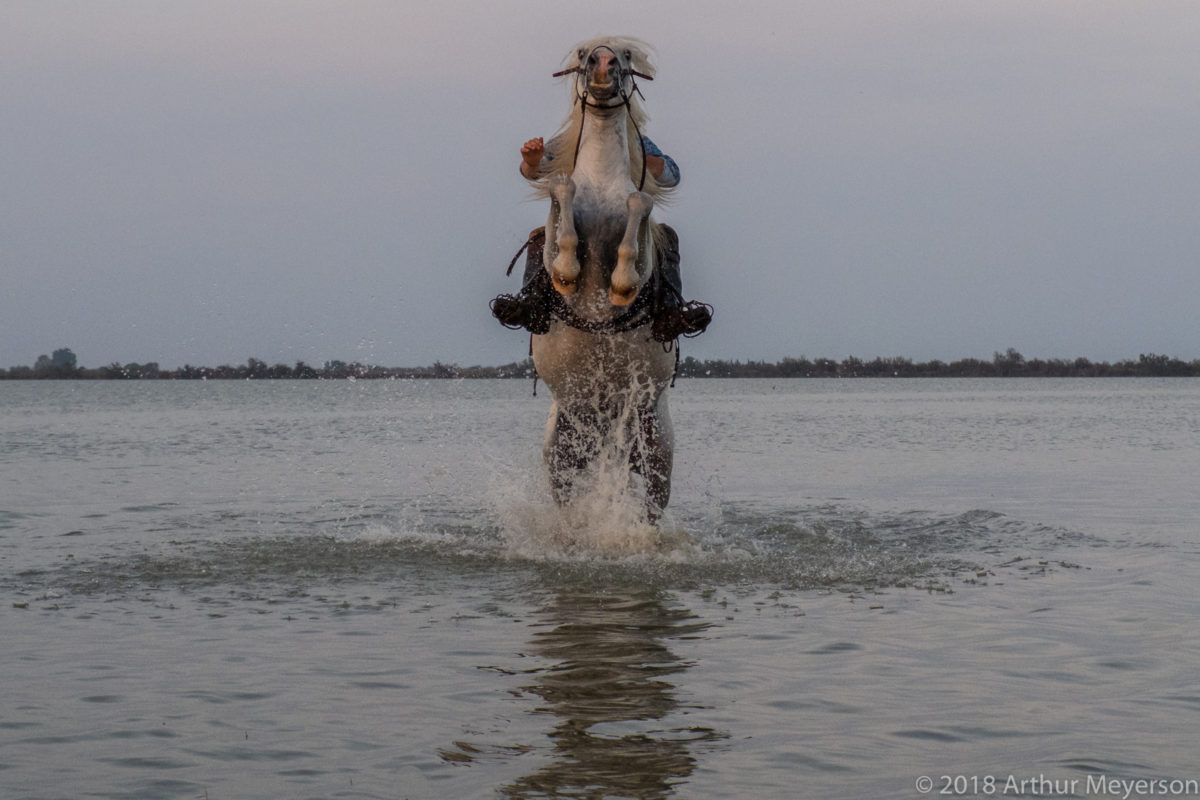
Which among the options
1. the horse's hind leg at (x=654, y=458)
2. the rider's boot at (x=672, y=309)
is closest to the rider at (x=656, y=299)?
the rider's boot at (x=672, y=309)

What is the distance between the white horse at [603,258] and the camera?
9.60 m

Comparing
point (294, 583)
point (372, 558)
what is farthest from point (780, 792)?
point (372, 558)

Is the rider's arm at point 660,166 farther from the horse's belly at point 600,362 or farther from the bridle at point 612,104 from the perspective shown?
the horse's belly at point 600,362

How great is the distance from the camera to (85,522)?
15.2 m

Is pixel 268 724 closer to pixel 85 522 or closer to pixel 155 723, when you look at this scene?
pixel 155 723

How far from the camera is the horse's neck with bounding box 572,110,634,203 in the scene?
981 cm

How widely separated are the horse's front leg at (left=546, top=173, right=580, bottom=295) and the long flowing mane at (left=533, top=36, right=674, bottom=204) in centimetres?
56

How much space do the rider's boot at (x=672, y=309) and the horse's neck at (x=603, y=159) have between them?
0.81 metres

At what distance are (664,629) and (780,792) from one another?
321 cm

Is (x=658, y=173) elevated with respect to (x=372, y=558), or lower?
elevated

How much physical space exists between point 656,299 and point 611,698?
4210 mm

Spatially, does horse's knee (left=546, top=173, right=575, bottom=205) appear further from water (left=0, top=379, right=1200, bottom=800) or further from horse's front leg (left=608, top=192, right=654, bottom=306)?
water (left=0, top=379, right=1200, bottom=800)

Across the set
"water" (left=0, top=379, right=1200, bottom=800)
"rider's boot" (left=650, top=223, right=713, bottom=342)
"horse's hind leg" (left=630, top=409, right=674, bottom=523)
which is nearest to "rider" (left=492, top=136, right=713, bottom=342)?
"rider's boot" (left=650, top=223, right=713, bottom=342)

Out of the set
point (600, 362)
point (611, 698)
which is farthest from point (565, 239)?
point (611, 698)
